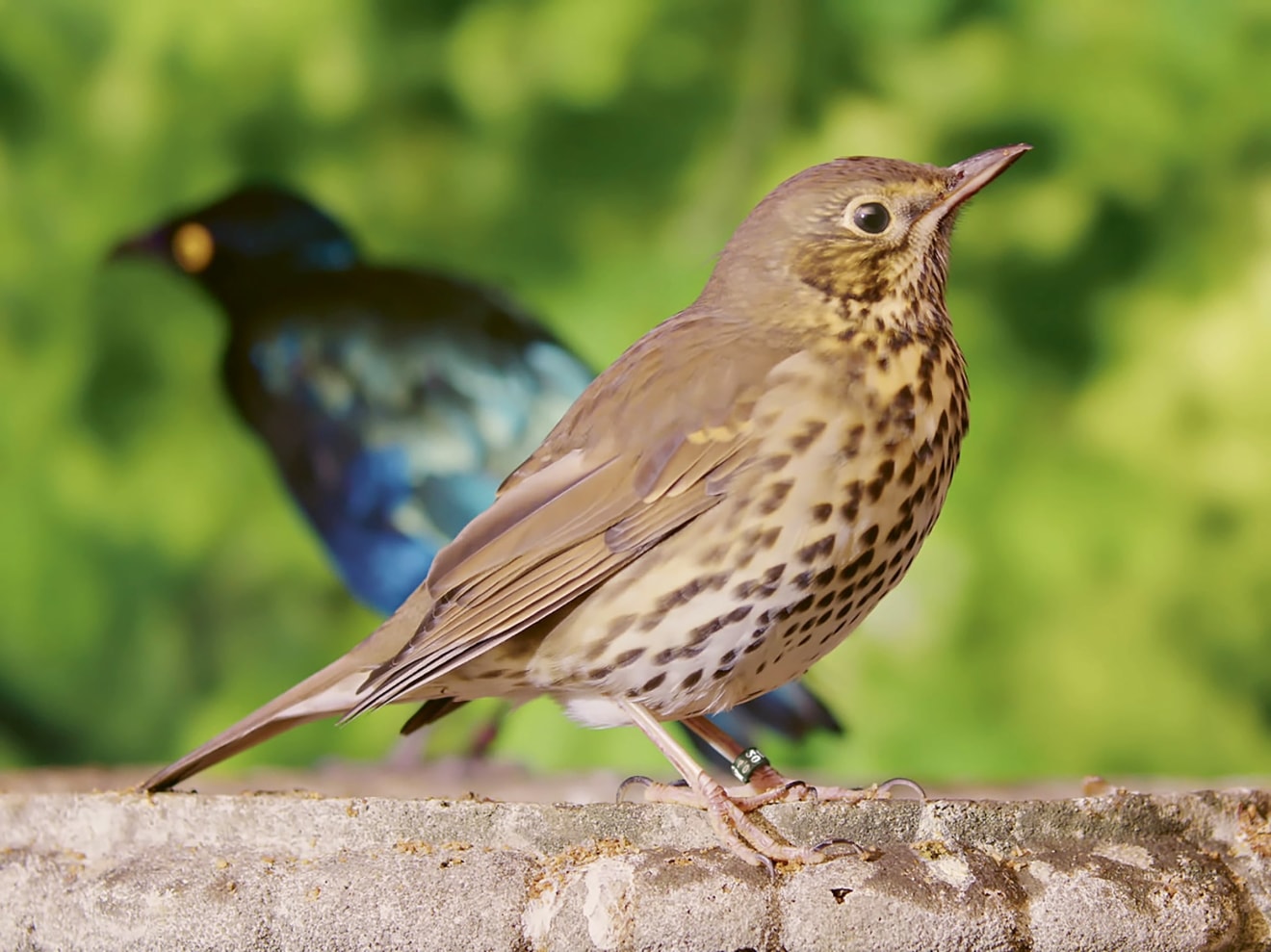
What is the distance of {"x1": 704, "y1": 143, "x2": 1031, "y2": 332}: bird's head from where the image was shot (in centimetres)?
126

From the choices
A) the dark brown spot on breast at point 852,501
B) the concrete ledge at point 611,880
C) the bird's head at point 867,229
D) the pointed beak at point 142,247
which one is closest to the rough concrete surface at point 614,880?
the concrete ledge at point 611,880

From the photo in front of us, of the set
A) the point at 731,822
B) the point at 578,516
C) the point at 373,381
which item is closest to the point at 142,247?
the point at 373,381

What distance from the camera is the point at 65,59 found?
2918 millimetres

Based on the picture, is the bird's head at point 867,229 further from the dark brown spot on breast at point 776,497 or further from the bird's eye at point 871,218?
the dark brown spot on breast at point 776,497

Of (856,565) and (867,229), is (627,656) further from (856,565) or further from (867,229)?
(867,229)

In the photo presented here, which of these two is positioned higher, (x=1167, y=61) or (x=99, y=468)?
(x=1167, y=61)

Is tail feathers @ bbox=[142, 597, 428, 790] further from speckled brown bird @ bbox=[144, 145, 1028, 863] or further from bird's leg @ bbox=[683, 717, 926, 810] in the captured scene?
bird's leg @ bbox=[683, 717, 926, 810]

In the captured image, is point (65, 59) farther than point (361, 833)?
Yes

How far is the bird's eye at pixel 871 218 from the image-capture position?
1265 mm

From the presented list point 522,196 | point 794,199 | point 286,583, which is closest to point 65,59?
point 522,196

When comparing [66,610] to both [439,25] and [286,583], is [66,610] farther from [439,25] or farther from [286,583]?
[439,25]

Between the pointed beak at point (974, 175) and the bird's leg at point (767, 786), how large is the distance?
50 cm

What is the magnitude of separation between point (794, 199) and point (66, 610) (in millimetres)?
2174

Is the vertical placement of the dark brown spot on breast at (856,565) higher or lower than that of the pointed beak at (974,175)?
lower
